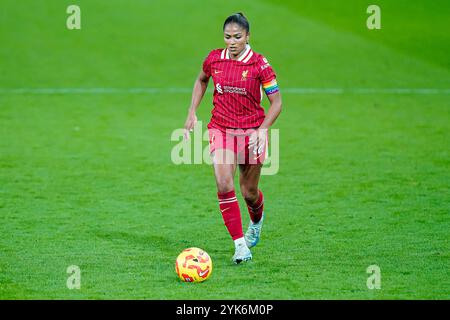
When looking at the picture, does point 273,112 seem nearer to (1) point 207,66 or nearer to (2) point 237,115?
(2) point 237,115

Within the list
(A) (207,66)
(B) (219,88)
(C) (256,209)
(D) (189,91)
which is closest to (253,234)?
(C) (256,209)

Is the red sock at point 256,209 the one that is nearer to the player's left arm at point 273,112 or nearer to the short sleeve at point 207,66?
the player's left arm at point 273,112

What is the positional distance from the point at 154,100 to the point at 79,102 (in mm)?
1578

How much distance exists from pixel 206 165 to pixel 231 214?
5.22 meters

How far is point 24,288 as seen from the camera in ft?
26.6

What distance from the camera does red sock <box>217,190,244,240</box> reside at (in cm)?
898

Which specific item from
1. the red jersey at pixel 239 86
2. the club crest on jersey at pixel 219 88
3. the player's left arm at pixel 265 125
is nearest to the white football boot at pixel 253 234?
the player's left arm at pixel 265 125

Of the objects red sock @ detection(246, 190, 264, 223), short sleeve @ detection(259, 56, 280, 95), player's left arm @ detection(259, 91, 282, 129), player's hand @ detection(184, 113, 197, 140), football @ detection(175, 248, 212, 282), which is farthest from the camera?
red sock @ detection(246, 190, 264, 223)

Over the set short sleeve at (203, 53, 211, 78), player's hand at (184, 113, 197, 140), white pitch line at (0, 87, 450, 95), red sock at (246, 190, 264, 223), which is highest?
white pitch line at (0, 87, 450, 95)

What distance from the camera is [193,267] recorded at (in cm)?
827

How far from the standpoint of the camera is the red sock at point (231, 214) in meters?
8.98

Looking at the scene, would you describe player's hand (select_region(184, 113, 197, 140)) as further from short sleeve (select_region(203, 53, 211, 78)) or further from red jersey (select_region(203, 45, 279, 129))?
short sleeve (select_region(203, 53, 211, 78))

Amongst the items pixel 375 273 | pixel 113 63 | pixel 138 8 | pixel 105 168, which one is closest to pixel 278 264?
pixel 375 273

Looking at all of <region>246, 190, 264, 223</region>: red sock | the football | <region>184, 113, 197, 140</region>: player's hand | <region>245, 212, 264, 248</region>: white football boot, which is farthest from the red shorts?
the football
